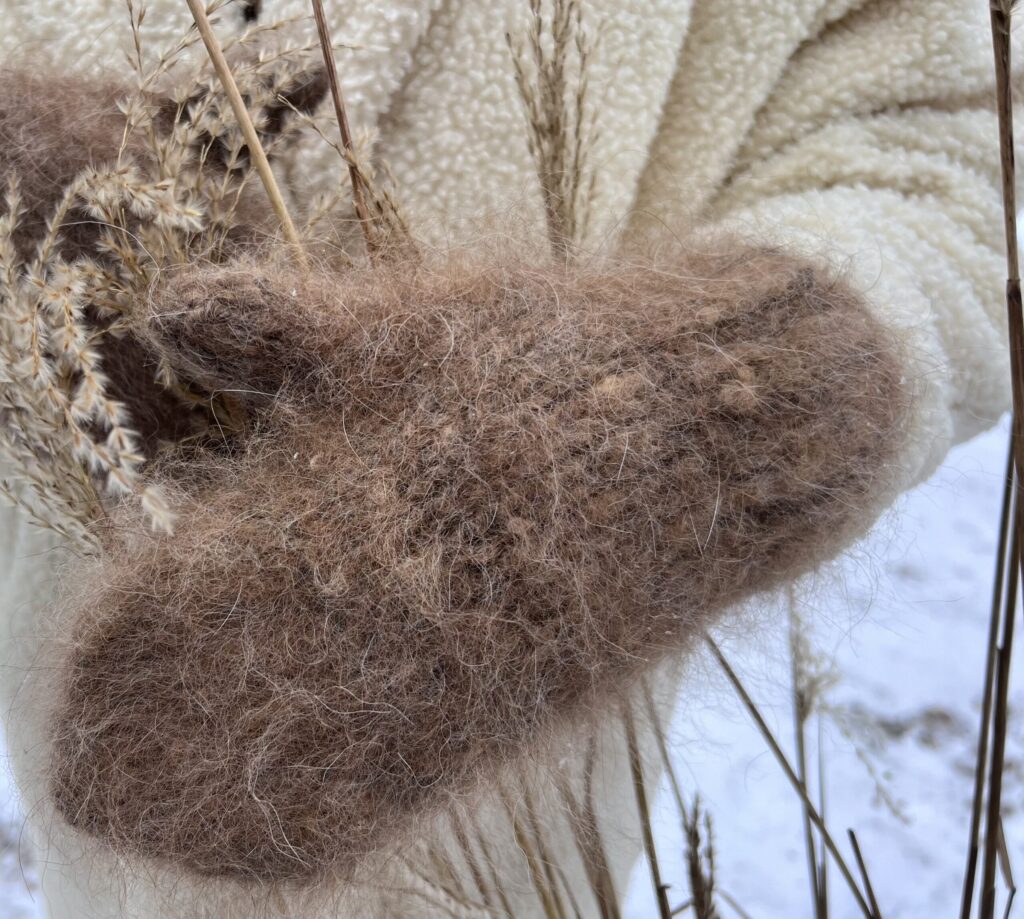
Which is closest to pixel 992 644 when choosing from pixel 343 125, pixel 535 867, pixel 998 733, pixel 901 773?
pixel 998 733

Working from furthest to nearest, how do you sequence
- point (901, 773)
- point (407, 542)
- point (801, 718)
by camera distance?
point (901, 773)
point (801, 718)
point (407, 542)

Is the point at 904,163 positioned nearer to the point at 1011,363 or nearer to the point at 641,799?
the point at 1011,363

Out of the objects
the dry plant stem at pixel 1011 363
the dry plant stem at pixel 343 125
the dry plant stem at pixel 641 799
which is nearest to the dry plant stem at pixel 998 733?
the dry plant stem at pixel 1011 363

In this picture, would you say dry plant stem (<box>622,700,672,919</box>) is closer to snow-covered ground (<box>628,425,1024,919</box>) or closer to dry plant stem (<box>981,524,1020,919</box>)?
dry plant stem (<box>981,524,1020,919</box>)

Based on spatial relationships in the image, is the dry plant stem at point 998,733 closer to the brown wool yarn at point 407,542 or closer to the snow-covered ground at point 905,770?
the brown wool yarn at point 407,542

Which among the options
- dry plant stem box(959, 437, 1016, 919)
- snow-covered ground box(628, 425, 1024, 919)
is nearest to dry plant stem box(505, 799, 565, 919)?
dry plant stem box(959, 437, 1016, 919)

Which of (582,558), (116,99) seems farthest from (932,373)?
(116,99)

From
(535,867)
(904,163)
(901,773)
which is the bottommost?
(535,867)

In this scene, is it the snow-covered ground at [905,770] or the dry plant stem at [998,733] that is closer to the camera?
the dry plant stem at [998,733]
